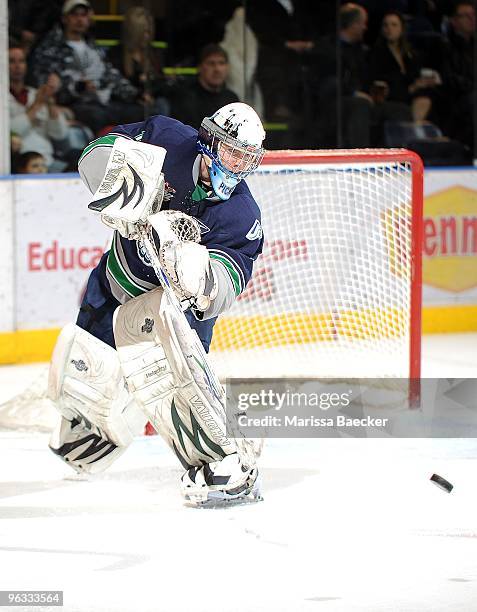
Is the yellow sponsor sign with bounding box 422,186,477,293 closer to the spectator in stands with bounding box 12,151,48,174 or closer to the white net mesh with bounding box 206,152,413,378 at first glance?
the white net mesh with bounding box 206,152,413,378

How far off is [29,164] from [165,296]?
341cm

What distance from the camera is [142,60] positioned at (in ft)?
25.1

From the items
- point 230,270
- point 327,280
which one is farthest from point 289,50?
point 230,270

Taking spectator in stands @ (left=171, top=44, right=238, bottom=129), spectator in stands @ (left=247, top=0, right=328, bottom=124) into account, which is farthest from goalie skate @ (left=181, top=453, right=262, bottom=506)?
spectator in stands @ (left=247, top=0, right=328, bottom=124)

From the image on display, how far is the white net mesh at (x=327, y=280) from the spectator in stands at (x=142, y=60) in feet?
6.76

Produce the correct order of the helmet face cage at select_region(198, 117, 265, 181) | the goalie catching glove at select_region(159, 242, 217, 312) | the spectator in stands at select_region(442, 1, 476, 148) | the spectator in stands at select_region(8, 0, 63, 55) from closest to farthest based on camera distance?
the goalie catching glove at select_region(159, 242, 217, 312)
the helmet face cage at select_region(198, 117, 265, 181)
the spectator in stands at select_region(8, 0, 63, 55)
the spectator in stands at select_region(442, 1, 476, 148)

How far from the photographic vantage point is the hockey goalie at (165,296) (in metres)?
3.55

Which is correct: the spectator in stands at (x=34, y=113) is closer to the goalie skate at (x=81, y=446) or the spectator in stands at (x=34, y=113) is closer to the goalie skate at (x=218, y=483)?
the goalie skate at (x=81, y=446)

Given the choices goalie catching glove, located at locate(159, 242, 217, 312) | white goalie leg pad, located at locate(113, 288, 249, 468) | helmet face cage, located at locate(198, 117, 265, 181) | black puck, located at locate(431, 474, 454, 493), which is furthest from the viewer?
black puck, located at locate(431, 474, 454, 493)

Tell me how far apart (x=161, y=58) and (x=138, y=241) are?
412cm

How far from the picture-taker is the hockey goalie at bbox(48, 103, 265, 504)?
3.55 meters

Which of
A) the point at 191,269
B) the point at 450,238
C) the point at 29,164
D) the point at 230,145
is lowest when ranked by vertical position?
the point at 450,238

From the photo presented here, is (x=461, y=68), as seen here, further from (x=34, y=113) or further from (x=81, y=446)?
(x=81, y=446)

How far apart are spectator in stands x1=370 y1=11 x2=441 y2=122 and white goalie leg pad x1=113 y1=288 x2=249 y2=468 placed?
4.65 m
